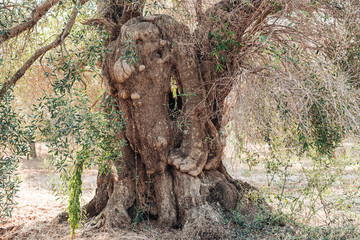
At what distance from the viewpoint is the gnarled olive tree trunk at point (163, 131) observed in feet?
16.3

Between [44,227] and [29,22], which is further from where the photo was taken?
[44,227]

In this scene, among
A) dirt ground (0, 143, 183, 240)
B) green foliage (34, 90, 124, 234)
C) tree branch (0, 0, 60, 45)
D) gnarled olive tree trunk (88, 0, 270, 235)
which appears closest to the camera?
green foliage (34, 90, 124, 234)

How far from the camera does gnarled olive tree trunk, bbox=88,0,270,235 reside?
4953 millimetres

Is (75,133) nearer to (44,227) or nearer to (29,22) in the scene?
(29,22)

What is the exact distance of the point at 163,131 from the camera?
507cm

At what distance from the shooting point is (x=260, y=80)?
4621 mm

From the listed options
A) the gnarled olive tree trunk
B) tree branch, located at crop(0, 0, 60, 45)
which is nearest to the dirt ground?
the gnarled olive tree trunk

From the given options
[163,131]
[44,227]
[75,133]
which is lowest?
[44,227]

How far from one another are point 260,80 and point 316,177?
1653mm

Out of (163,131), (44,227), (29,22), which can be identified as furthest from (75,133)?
(44,227)

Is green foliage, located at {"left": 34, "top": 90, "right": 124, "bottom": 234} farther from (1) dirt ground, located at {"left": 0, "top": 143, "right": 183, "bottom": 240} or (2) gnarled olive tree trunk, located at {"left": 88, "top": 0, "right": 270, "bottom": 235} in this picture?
(2) gnarled olive tree trunk, located at {"left": 88, "top": 0, "right": 270, "bottom": 235}

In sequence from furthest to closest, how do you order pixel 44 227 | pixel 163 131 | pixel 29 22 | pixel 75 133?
1. pixel 44 227
2. pixel 163 131
3. pixel 29 22
4. pixel 75 133

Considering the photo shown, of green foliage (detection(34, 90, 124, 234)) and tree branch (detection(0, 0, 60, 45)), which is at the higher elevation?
tree branch (detection(0, 0, 60, 45))

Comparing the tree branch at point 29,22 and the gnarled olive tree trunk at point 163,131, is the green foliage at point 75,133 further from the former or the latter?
the tree branch at point 29,22
